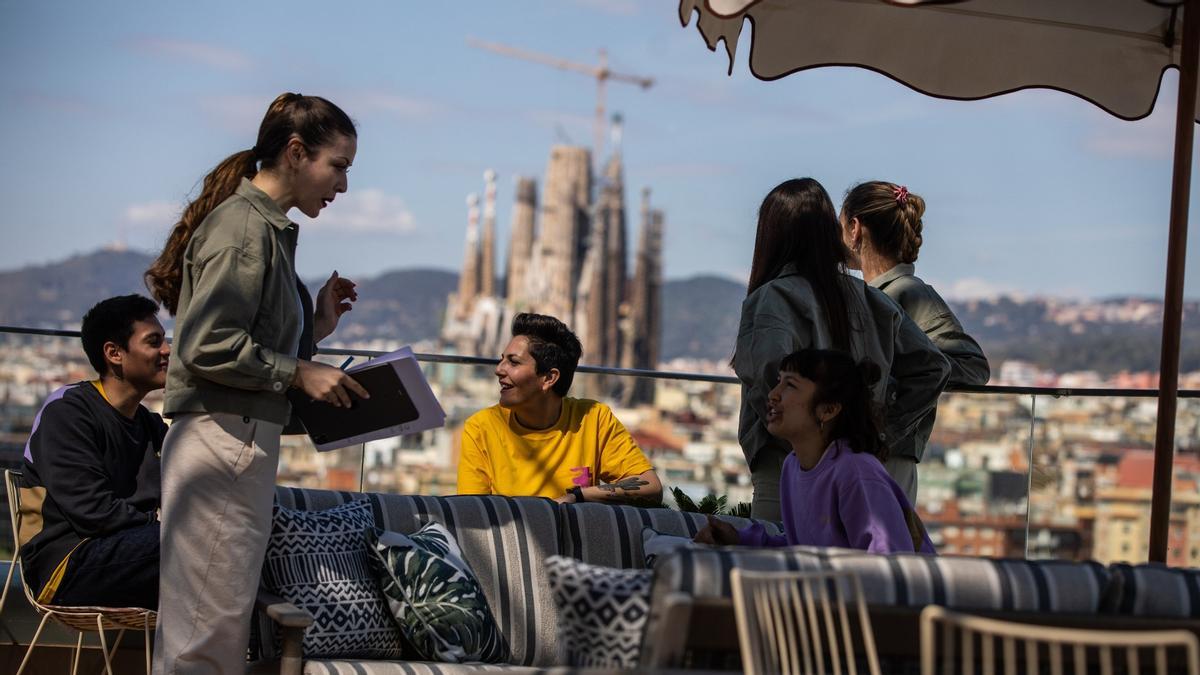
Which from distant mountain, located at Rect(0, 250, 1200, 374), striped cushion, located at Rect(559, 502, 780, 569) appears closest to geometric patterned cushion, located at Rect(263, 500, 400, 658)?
striped cushion, located at Rect(559, 502, 780, 569)

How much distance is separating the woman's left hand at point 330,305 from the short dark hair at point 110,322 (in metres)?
0.49

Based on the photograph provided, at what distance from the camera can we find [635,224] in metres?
118

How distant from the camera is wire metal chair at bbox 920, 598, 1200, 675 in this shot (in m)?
1.82

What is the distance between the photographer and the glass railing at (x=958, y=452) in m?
5.70

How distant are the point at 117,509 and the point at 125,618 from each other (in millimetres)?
245

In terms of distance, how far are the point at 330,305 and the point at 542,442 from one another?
844 mm

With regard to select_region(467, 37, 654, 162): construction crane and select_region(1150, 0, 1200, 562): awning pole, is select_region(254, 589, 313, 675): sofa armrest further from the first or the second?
select_region(467, 37, 654, 162): construction crane

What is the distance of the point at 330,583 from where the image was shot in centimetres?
324

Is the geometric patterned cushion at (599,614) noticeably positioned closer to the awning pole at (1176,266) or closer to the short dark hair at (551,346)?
the awning pole at (1176,266)

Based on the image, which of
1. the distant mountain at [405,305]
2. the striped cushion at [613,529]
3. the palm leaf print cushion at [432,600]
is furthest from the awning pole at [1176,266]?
the distant mountain at [405,305]

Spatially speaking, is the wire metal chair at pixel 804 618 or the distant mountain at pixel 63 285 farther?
the distant mountain at pixel 63 285

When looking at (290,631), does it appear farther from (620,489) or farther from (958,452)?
(958,452)

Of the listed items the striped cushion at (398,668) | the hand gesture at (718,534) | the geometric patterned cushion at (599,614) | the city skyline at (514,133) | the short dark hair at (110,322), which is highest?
the city skyline at (514,133)

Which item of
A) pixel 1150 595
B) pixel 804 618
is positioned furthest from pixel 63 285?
pixel 1150 595
